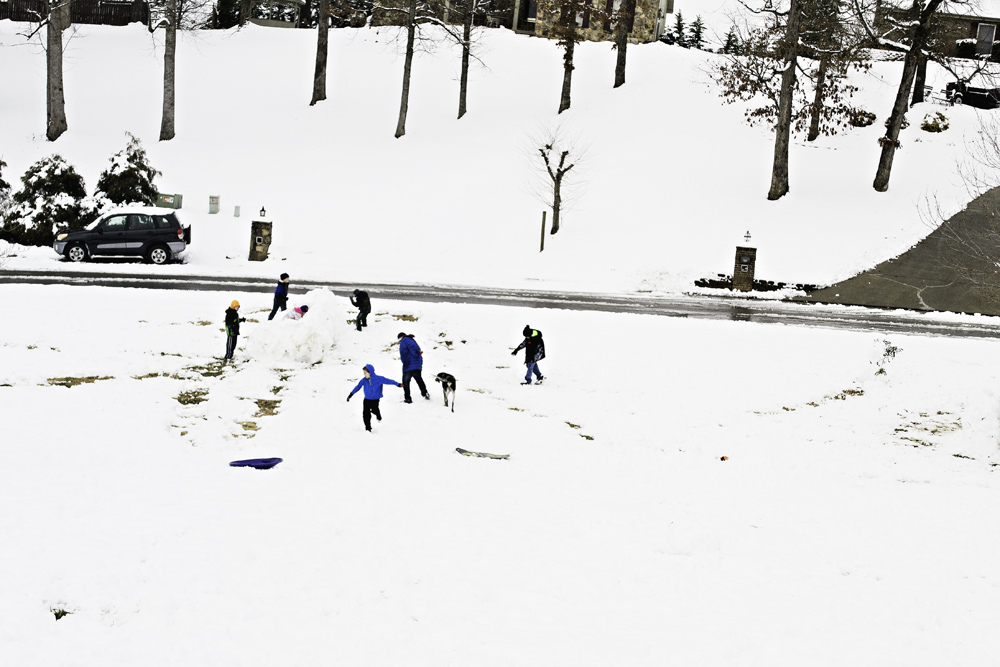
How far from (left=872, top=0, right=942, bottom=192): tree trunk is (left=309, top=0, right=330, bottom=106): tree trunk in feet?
85.7

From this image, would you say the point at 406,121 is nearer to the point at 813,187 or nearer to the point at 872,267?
the point at 813,187

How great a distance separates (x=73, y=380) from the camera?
15.3 metres

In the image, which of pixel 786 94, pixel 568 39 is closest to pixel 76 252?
pixel 568 39

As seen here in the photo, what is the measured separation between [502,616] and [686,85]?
1519 inches

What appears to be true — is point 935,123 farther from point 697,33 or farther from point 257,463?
point 257,463

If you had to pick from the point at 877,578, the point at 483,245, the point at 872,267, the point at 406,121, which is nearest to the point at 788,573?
the point at 877,578

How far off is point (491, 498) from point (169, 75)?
32.2 metres

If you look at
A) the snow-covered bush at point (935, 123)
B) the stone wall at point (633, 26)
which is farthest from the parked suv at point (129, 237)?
the snow-covered bush at point (935, 123)

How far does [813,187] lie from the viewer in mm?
32719

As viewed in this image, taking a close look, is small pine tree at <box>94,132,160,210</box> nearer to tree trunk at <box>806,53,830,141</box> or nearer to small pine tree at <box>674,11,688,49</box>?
tree trunk at <box>806,53,830,141</box>

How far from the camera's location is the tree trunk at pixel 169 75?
119 ft

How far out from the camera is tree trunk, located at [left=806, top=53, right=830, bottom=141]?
3166 cm

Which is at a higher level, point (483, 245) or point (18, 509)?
point (483, 245)

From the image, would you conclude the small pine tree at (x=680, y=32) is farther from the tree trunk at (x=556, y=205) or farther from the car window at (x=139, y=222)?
the car window at (x=139, y=222)
